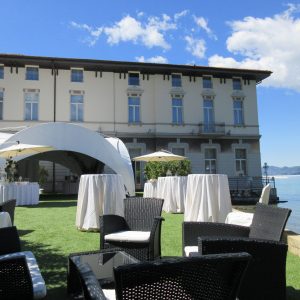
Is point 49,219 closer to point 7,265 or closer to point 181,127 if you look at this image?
point 7,265

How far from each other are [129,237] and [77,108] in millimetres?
20957

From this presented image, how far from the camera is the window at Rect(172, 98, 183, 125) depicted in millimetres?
25219

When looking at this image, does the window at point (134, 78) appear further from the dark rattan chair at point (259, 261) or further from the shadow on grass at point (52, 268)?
the dark rattan chair at point (259, 261)

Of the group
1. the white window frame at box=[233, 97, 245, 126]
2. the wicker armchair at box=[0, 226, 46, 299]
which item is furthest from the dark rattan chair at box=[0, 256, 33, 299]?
→ the white window frame at box=[233, 97, 245, 126]

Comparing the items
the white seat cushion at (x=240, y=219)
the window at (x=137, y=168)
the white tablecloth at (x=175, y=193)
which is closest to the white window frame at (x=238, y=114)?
the window at (x=137, y=168)

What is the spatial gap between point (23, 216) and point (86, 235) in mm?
3700

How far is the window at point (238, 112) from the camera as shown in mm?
26259

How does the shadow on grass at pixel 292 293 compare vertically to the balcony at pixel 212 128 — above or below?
below

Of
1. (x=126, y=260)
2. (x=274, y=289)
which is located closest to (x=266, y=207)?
(x=274, y=289)

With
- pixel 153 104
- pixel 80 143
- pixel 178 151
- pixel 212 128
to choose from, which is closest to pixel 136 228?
pixel 80 143

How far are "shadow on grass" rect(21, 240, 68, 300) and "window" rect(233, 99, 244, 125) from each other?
74.0ft

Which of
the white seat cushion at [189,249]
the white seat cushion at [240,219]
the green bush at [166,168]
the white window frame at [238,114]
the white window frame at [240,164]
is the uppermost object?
the white window frame at [238,114]

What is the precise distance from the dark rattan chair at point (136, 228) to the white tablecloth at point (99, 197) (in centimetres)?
210

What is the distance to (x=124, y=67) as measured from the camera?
80.7ft
